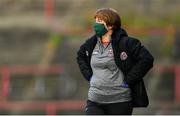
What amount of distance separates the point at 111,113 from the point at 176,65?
30.9 feet

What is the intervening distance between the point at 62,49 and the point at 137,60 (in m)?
10.5

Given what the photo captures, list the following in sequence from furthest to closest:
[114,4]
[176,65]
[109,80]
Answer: [114,4], [176,65], [109,80]

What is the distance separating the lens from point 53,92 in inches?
623

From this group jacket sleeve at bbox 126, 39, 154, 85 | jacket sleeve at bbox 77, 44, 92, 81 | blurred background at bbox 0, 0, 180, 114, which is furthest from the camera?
blurred background at bbox 0, 0, 180, 114

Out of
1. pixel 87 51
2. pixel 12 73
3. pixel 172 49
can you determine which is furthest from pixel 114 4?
pixel 87 51

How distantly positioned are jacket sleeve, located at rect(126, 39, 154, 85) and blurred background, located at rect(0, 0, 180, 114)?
7.99m

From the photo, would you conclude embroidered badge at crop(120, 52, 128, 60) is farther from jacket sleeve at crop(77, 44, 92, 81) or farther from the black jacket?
jacket sleeve at crop(77, 44, 92, 81)

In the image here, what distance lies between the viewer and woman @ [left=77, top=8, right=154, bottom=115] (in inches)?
252

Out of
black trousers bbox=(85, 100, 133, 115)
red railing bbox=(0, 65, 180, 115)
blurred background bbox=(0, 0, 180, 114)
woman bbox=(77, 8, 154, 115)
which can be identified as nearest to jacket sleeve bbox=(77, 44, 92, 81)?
woman bbox=(77, 8, 154, 115)

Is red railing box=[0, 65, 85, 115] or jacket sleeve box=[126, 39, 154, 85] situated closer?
jacket sleeve box=[126, 39, 154, 85]

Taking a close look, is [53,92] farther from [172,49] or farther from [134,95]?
[134,95]

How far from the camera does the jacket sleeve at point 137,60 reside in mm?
6371

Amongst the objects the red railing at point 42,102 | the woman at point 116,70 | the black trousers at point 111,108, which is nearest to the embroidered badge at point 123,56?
the woman at point 116,70

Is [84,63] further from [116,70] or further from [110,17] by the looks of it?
[110,17]
